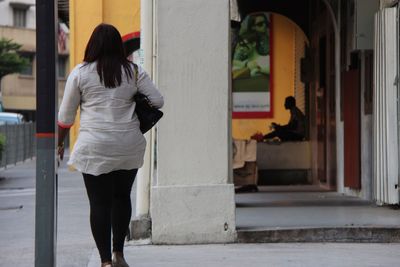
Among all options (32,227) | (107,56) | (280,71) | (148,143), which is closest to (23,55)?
(280,71)

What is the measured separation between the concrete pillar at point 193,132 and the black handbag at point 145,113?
1.49 meters

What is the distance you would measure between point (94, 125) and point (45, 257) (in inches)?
43.9

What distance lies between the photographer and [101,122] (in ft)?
19.3

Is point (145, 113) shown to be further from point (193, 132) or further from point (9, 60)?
point (9, 60)

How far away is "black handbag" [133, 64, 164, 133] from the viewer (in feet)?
19.8

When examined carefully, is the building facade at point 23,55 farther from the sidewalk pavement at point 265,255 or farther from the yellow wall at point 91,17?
the sidewalk pavement at point 265,255

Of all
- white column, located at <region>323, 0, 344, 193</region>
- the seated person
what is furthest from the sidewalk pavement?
the seated person

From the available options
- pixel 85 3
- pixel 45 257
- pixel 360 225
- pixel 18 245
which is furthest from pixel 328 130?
pixel 85 3

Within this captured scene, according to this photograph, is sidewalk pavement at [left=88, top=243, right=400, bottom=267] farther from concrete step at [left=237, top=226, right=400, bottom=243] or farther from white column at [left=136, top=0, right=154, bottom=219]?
white column at [left=136, top=0, right=154, bottom=219]

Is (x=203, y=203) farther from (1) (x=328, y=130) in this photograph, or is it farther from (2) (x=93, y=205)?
(1) (x=328, y=130)

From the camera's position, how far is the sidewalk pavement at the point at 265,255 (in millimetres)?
6629

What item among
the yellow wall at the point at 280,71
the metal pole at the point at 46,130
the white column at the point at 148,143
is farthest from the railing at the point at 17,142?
the metal pole at the point at 46,130

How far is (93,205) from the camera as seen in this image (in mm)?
5945

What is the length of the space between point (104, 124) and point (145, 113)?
1.10 feet
